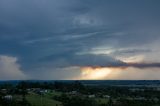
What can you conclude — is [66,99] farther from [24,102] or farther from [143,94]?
[143,94]

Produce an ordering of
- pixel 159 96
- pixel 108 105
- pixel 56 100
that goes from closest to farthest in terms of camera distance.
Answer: pixel 108 105 → pixel 56 100 → pixel 159 96

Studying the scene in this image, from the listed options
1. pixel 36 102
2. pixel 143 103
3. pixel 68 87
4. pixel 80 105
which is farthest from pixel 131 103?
pixel 68 87

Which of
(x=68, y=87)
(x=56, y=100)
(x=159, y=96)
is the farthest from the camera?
(x=68, y=87)

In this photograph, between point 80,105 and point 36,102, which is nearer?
point 36,102

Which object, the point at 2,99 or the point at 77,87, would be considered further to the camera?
the point at 77,87

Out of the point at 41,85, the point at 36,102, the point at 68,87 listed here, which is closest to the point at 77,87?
the point at 68,87

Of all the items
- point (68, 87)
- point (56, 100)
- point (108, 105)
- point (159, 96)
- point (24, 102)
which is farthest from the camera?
point (68, 87)

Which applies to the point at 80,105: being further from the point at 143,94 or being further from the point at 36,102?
the point at 143,94

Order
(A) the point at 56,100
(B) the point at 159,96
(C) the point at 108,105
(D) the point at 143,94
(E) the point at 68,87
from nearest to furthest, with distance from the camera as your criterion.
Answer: (C) the point at 108,105 → (A) the point at 56,100 → (B) the point at 159,96 → (D) the point at 143,94 → (E) the point at 68,87
